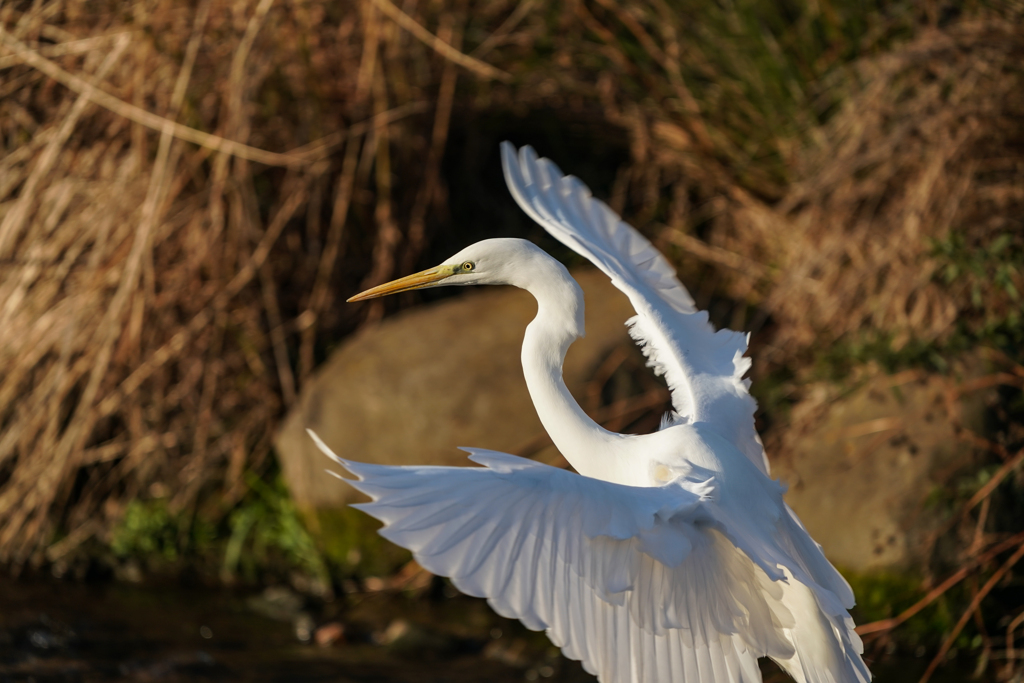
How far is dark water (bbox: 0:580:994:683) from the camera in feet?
10.0

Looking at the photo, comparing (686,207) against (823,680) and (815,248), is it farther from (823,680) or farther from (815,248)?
(823,680)

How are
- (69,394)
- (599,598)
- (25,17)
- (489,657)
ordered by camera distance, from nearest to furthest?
(599,598)
(489,657)
(25,17)
(69,394)

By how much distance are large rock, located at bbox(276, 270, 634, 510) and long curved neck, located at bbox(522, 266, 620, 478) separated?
1576mm

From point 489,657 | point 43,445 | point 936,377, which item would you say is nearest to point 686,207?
point 936,377

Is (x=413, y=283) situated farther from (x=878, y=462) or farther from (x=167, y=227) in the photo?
(x=167, y=227)

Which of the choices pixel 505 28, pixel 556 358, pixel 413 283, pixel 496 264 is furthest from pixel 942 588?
pixel 505 28

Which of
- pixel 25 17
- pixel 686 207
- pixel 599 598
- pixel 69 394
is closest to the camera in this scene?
pixel 599 598

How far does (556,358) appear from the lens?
196cm

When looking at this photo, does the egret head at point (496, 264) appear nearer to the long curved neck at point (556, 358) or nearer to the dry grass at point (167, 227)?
the long curved neck at point (556, 358)

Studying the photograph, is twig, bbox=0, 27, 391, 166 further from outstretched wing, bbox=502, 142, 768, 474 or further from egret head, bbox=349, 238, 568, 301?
egret head, bbox=349, 238, 568, 301

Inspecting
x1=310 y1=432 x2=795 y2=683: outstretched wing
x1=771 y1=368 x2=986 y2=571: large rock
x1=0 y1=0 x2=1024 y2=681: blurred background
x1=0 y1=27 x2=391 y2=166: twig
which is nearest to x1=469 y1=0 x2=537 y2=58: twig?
x1=0 y1=0 x2=1024 y2=681: blurred background

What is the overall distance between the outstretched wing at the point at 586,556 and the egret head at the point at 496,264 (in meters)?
0.54

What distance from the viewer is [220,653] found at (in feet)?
10.6

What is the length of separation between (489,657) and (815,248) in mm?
2059
